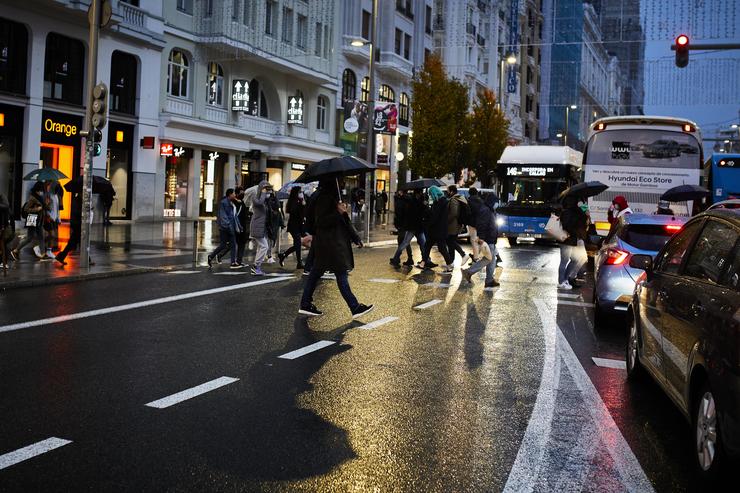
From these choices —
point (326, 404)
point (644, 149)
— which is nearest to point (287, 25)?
point (644, 149)

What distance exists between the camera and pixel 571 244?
15.0 meters

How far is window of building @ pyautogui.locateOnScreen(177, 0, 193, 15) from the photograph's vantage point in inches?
1358

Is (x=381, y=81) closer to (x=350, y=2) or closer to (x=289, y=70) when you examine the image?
(x=350, y=2)

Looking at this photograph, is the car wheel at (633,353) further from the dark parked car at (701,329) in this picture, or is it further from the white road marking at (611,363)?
the white road marking at (611,363)

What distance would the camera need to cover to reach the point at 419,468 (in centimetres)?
472

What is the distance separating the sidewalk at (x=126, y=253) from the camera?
14.0 m

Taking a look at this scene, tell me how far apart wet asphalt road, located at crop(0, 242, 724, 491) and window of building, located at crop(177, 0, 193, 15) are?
83.9ft

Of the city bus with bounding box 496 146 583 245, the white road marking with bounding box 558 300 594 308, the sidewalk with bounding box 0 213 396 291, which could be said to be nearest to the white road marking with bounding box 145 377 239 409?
the sidewalk with bounding box 0 213 396 291

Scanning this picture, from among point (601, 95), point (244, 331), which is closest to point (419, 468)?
point (244, 331)

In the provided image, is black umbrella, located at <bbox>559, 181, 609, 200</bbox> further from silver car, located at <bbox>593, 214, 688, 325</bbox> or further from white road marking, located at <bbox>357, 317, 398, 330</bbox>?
white road marking, located at <bbox>357, 317, 398, 330</bbox>

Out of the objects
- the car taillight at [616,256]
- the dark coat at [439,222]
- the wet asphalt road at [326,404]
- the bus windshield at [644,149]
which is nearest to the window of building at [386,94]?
the bus windshield at [644,149]

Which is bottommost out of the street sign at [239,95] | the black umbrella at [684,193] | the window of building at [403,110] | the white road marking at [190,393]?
the white road marking at [190,393]

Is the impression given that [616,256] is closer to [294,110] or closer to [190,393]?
[190,393]

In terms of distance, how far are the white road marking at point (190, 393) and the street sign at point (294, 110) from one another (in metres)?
36.7
